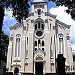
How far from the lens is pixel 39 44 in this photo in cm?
4172

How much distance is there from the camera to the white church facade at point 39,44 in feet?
133

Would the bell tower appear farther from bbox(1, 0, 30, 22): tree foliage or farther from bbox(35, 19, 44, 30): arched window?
bbox(1, 0, 30, 22): tree foliage

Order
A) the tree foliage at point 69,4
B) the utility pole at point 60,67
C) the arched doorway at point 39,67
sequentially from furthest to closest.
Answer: the arched doorway at point 39,67 < the tree foliage at point 69,4 < the utility pole at point 60,67

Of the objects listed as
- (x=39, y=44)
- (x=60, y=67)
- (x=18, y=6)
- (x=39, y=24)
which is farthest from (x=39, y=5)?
(x=60, y=67)

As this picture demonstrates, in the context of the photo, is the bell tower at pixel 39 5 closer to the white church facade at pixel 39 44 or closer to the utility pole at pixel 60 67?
the white church facade at pixel 39 44

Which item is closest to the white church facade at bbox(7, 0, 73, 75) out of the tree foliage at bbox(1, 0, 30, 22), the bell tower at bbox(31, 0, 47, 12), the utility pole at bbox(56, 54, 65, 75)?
the bell tower at bbox(31, 0, 47, 12)

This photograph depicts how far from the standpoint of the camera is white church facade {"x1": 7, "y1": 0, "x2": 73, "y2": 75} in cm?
4041

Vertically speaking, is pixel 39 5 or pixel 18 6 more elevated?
pixel 39 5

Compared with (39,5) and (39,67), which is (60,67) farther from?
(39,5)

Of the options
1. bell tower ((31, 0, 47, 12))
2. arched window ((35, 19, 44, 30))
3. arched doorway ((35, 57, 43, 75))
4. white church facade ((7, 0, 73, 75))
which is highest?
bell tower ((31, 0, 47, 12))

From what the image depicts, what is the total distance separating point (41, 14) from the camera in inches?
1734

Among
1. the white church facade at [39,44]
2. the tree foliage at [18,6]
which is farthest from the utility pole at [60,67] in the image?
the white church facade at [39,44]

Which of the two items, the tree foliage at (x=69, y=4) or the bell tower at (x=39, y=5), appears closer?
the tree foliage at (x=69, y=4)

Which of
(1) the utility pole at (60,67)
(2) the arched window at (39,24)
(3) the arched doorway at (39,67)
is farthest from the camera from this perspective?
(2) the arched window at (39,24)
